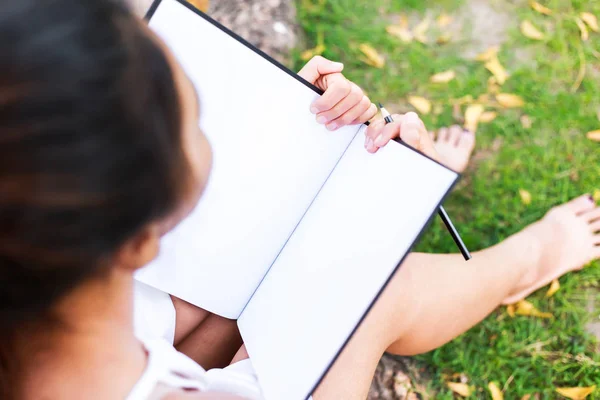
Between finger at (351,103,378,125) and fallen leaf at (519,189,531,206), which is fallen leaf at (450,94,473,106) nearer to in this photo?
fallen leaf at (519,189,531,206)

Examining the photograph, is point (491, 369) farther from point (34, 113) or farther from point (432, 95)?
point (34, 113)

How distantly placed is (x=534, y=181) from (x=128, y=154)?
1.69 metres

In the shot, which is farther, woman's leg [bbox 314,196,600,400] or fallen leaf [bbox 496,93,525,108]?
fallen leaf [bbox 496,93,525,108]

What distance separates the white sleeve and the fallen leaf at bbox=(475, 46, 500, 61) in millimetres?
1526

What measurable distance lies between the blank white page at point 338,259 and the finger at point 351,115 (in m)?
0.05

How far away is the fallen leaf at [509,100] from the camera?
1966 mm

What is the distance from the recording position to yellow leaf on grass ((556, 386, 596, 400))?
1.63 metres

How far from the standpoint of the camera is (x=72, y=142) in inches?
21.2

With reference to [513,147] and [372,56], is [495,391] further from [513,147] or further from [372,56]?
[372,56]

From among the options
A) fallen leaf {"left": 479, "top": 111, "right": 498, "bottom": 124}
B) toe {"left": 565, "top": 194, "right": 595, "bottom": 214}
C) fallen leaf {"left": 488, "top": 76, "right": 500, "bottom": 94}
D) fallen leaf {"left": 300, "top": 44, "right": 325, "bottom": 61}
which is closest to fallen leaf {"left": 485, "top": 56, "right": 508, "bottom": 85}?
fallen leaf {"left": 488, "top": 76, "right": 500, "bottom": 94}

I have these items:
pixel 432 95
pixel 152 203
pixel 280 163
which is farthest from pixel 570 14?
pixel 152 203

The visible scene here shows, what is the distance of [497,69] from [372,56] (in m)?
0.49

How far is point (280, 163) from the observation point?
1.10 meters

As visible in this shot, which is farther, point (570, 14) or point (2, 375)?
point (570, 14)
